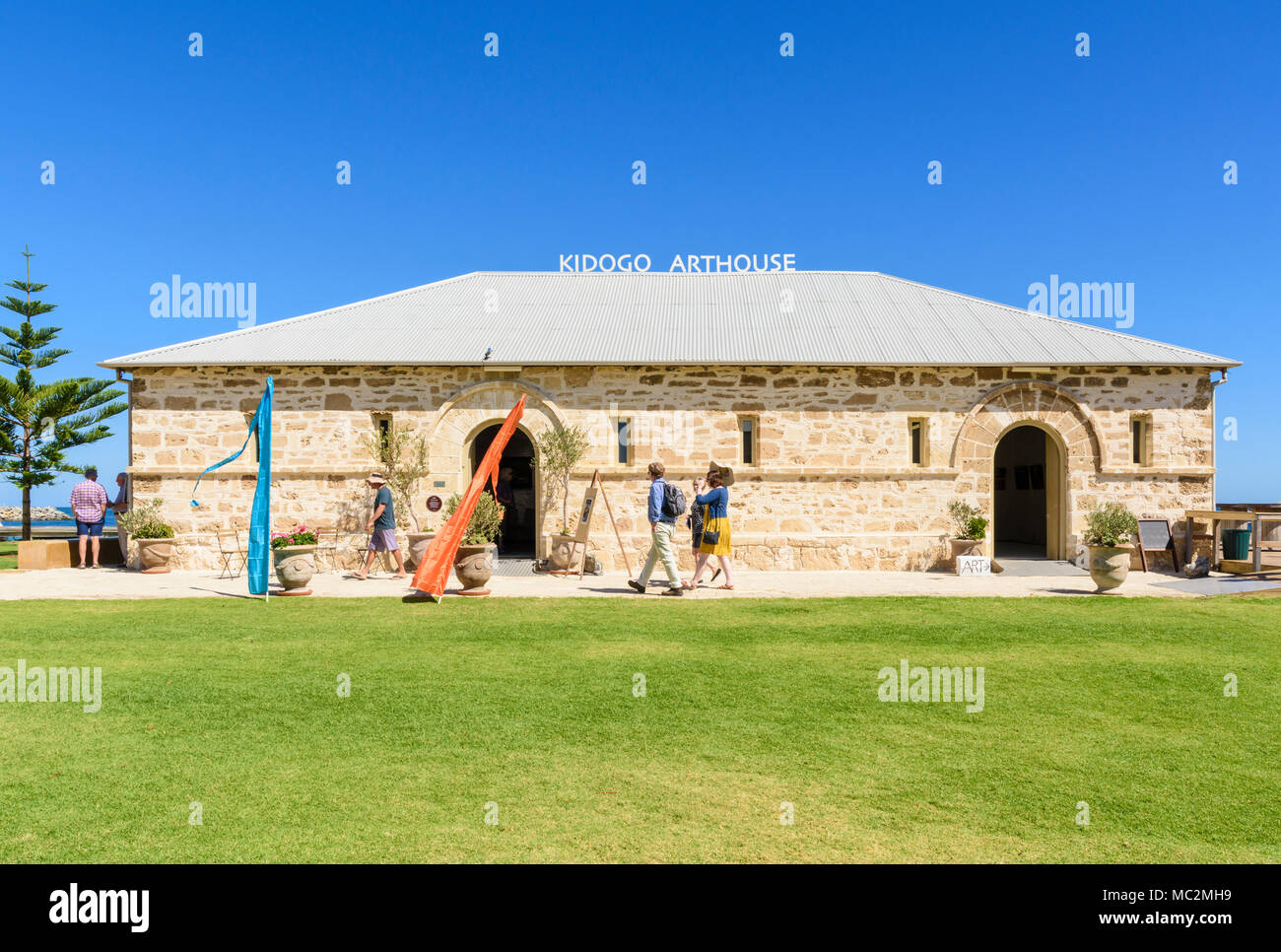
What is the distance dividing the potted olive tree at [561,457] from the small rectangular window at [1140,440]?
401 inches

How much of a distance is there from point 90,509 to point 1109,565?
684 inches

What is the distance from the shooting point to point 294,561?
1116cm

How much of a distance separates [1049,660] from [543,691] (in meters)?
4.52

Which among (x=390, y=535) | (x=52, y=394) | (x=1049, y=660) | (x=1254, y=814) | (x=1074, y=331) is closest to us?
(x=1254, y=814)

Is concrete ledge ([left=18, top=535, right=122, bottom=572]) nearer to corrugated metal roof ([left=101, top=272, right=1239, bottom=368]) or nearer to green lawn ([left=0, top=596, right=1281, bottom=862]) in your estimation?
corrugated metal roof ([left=101, top=272, right=1239, bottom=368])

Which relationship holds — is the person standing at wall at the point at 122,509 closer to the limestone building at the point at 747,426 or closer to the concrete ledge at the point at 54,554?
the concrete ledge at the point at 54,554

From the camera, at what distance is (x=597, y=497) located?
1480 centimetres

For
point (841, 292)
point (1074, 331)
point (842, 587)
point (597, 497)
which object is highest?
point (841, 292)

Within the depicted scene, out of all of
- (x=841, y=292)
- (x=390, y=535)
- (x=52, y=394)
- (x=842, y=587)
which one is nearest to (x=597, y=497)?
(x=390, y=535)

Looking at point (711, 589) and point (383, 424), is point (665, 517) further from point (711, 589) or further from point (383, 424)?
point (383, 424)

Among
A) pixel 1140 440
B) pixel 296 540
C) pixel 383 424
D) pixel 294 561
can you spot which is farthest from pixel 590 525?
pixel 1140 440

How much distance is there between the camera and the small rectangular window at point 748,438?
15.1 meters

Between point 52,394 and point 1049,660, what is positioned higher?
point 52,394
